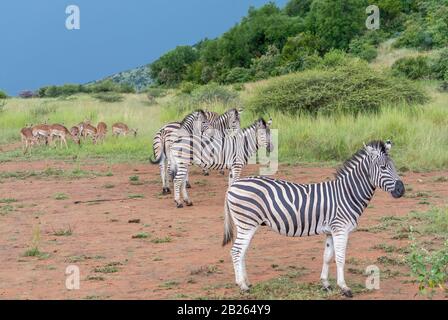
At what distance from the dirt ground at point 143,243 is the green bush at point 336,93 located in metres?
5.56

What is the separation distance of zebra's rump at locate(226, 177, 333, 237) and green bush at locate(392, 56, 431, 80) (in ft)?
82.5

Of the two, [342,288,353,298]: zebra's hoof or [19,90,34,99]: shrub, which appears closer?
[342,288,353,298]: zebra's hoof

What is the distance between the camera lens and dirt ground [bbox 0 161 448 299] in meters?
7.41

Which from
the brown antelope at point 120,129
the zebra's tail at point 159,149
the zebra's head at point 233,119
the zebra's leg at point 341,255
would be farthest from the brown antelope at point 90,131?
the zebra's leg at point 341,255

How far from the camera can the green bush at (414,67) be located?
31609 mm

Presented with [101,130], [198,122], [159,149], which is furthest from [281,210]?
[101,130]

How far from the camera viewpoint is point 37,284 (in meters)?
7.57

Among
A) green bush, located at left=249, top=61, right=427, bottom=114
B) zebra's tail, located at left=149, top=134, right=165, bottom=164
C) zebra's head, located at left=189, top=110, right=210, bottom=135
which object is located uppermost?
green bush, located at left=249, top=61, right=427, bottom=114

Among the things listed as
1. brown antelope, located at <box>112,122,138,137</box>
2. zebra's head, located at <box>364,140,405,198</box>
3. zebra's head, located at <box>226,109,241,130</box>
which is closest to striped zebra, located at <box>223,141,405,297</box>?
zebra's head, located at <box>364,140,405,198</box>

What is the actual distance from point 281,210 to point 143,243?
2.95 metres

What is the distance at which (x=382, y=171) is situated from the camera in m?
7.17

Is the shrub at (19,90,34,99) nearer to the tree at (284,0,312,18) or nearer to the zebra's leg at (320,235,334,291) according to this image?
the tree at (284,0,312,18)

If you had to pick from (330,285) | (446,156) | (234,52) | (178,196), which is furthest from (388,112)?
(234,52)

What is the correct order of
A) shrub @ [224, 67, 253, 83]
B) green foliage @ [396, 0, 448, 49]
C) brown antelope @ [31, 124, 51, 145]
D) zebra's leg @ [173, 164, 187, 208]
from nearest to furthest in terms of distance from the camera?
1. zebra's leg @ [173, 164, 187, 208]
2. brown antelope @ [31, 124, 51, 145]
3. green foliage @ [396, 0, 448, 49]
4. shrub @ [224, 67, 253, 83]
